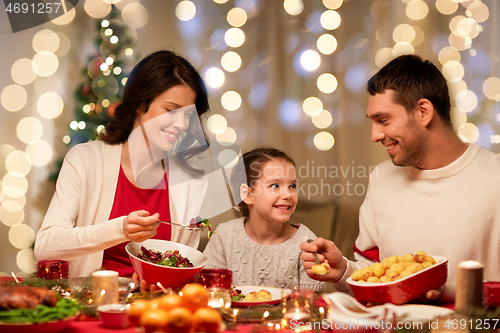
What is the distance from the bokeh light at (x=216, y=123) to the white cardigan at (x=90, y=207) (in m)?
0.73

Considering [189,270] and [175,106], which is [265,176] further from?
[189,270]

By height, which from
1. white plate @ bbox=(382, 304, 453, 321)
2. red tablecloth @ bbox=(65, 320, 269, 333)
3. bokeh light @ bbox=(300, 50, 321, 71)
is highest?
bokeh light @ bbox=(300, 50, 321, 71)

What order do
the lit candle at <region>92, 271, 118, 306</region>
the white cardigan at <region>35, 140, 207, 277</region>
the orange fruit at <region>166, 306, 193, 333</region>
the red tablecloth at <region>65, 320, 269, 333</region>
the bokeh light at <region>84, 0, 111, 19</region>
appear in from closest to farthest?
the orange fruit at <region>166, 306, 193, 333</region> < the red tablecloth at <region>65, 320, 269, 333</region> < the lit candle at <region>92, 271, 118, 306</region> < the white cardigan at <region>35, 140, 207, 277</region> < the bokeh light at <region>84, 0, 111, 19</region>

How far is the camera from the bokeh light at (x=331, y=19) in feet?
9.37

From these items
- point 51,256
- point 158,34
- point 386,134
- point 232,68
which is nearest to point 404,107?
point 386,134

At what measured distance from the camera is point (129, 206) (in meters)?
2.02

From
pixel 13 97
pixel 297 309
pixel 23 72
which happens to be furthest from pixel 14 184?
pixel 297 309

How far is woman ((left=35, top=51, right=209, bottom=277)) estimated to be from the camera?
191 centimetres

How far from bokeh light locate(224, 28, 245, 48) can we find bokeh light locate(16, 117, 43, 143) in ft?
4.98

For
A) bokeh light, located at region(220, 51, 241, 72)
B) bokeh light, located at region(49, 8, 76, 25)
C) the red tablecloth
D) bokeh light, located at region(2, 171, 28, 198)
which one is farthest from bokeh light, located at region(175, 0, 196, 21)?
the red tablecloth

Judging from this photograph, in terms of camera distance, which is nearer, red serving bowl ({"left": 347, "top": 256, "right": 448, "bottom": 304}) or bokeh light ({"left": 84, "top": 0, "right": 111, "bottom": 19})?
red serving bowl ({"left": 347, "top": 256, "right": 448, "bottom": 304})

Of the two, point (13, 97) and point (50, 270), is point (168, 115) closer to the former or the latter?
point (50, 270)

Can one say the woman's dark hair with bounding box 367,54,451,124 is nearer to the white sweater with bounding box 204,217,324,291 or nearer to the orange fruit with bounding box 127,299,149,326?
the white sweater with bounding box 204,217,324,291

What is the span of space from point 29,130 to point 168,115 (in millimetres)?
1700
